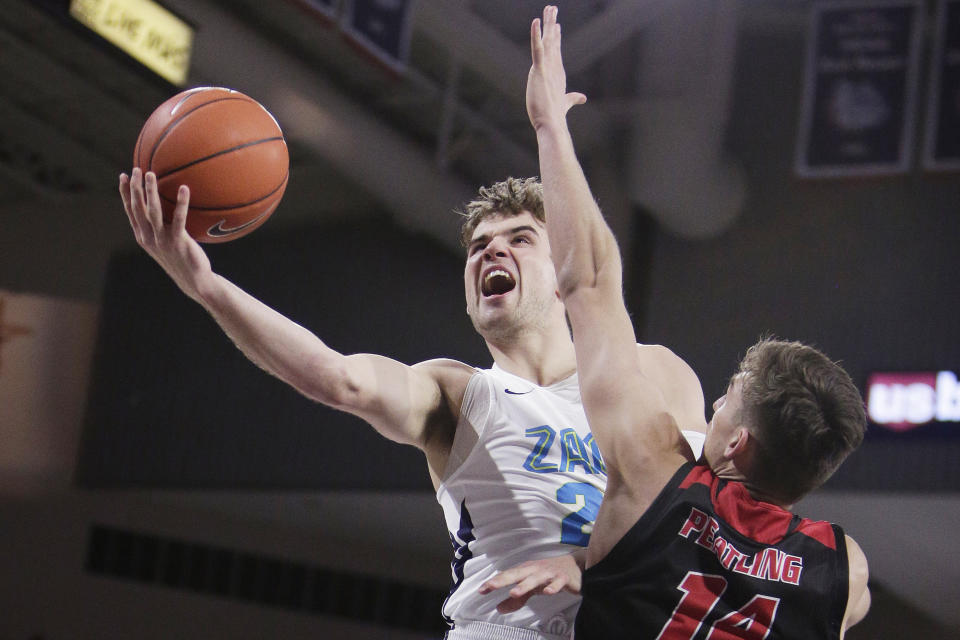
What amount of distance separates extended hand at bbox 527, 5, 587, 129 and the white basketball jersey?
884mm

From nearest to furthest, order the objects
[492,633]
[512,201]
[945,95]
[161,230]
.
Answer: [161,230]
[492,633]
[512,201]
[945,95]

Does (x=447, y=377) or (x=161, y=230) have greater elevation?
Answer: (x=161, y=230)

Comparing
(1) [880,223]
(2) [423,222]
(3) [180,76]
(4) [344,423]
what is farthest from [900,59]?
(4) [344,423]

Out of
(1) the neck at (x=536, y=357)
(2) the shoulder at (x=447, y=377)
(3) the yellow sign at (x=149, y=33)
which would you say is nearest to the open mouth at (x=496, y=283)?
(1) the neck at (x=536, y=357)

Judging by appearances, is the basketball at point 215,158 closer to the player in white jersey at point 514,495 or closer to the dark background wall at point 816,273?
the player in white jersey at point 514,495

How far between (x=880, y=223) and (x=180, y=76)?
5754 mm

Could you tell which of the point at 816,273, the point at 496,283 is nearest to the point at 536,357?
the point at 496,283

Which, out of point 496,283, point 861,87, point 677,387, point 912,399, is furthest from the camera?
point 912,399

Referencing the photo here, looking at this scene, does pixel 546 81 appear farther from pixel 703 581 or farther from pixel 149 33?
pixel 149 33

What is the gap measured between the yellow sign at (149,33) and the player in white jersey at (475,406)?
204 inches

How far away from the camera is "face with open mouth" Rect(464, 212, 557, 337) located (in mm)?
3473

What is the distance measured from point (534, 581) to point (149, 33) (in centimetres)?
673

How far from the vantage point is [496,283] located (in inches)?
138

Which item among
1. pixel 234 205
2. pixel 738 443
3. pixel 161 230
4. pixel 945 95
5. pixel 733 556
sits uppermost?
pixel 945 95
